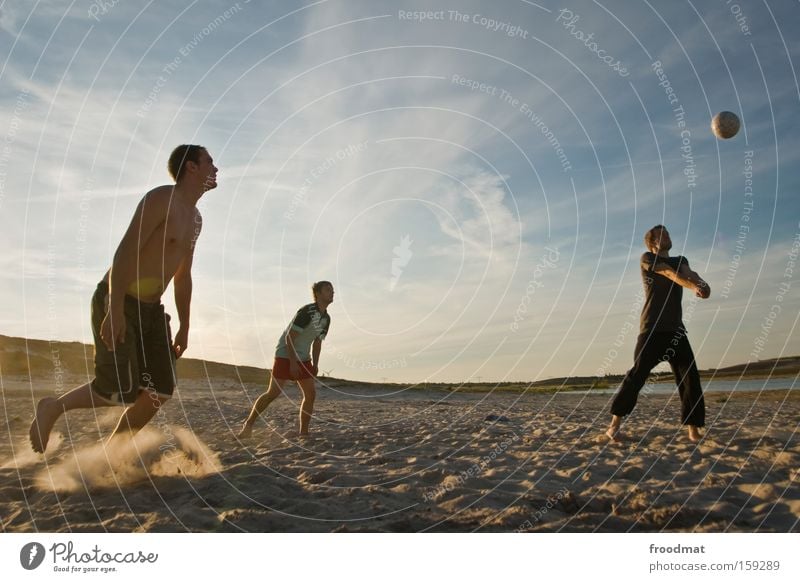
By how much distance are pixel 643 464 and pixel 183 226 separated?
5836mm

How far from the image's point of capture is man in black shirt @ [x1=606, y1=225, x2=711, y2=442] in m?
7.53

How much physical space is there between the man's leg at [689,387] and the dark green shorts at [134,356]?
6.65 metres

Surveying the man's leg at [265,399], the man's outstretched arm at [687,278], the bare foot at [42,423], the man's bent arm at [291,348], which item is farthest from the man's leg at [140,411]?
the man's outstretched arm at [687,278]

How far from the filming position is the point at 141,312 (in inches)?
222

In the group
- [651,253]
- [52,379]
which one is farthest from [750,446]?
[52,379]

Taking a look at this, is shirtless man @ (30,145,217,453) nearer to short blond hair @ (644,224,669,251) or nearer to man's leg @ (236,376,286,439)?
man's leg @ (236,376,286,439)

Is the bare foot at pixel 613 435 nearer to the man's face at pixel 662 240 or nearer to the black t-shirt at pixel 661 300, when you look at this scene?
the black t-shirt at pixel 661 300

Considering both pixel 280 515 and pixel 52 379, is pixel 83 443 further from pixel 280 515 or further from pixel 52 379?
pixel 52 379

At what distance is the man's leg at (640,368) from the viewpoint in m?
7.60

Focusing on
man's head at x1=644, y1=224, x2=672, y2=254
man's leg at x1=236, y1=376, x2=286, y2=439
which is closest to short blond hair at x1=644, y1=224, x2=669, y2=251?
man's head at x1=644, y1=224, x2=672, y2=254

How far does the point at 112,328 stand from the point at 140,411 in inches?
42.0

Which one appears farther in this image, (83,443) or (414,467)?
(83,443)

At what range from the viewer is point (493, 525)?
442cm
